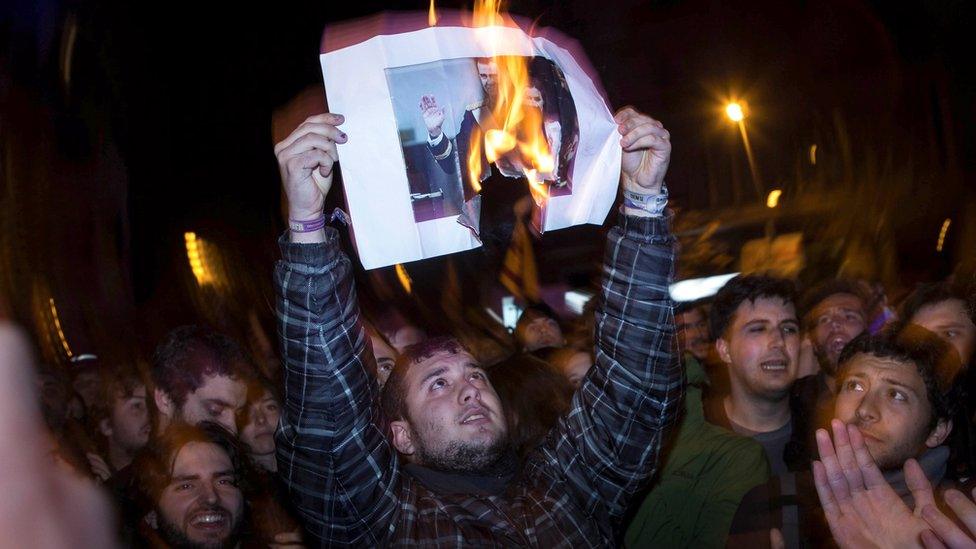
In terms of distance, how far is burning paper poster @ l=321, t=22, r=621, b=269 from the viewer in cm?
185

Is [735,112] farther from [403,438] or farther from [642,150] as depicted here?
[403,438]

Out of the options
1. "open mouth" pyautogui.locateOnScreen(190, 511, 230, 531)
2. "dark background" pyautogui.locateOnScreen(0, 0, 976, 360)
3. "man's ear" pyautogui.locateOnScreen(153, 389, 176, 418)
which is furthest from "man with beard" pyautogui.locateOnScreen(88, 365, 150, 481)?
"dark background" pyautogui.locateOnScreen(0, 0, 976, 360)

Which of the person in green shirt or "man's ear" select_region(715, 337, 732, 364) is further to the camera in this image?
"man's ear" select_region(715, 337, 732, 364)

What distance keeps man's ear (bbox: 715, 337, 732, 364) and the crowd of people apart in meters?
0.03

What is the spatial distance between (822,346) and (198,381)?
2866mm

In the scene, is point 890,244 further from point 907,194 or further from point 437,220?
point 437,220

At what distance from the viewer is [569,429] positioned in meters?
2.46

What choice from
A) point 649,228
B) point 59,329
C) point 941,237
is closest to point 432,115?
point 649,228

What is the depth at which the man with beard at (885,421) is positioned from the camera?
242 cm

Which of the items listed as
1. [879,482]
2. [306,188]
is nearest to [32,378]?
[306,188]

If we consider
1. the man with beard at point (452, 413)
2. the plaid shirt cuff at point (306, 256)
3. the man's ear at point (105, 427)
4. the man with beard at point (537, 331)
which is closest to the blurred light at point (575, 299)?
the man with beard at point (537, 331)

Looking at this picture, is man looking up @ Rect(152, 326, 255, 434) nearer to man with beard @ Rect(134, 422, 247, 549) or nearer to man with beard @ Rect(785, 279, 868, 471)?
man with beard @ Rect(134, 422, 247, 549)

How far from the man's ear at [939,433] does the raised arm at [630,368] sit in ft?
3.01

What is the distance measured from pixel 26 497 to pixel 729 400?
2953mm
